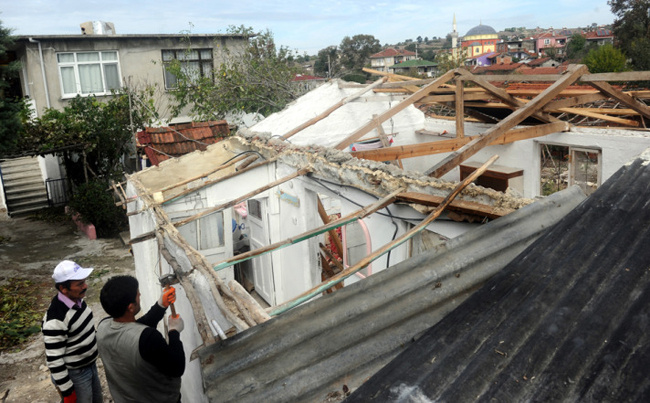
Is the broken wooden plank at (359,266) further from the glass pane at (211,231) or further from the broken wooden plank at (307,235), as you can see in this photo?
the glass pane at (211,231)

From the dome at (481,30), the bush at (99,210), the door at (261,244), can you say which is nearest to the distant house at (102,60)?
the bush at (99,210)

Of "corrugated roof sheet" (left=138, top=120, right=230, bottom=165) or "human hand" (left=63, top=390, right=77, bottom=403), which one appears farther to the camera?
"corrugated roof sheet" (left=138, top=120, right=230, bottom=165)

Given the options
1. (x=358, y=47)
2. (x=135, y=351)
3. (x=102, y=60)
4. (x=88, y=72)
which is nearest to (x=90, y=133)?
(x=88, y=72)

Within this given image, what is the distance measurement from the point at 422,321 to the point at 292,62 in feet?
64.9

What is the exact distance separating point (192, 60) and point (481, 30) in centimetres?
18173

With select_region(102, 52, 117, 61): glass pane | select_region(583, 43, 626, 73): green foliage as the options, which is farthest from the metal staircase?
select_region(583, 43, 626, 73): green foliage

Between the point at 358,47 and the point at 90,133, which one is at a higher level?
the point at 358,47

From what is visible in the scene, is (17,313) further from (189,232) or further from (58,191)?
(58,191)

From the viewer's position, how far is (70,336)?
4703mm

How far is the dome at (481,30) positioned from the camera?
181 m

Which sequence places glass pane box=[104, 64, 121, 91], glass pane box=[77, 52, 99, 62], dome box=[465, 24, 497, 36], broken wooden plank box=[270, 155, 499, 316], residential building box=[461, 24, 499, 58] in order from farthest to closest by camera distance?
dome box=[465, 24, 497, 36] < residential building box=[461, 24, 499, 58] < glass pane box=[104, 64, 121, 91] < glass pane box=[77, 52, 99, 62] < broken wooden plank box=[270, 155, 499, 316]

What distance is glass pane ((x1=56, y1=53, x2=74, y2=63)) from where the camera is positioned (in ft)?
70.3

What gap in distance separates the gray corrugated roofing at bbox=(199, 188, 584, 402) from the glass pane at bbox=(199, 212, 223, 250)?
6387 mm

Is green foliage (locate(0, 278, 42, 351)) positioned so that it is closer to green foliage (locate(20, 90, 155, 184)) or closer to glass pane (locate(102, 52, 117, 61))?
green foliage (locate(20, 90, 155, 184))
